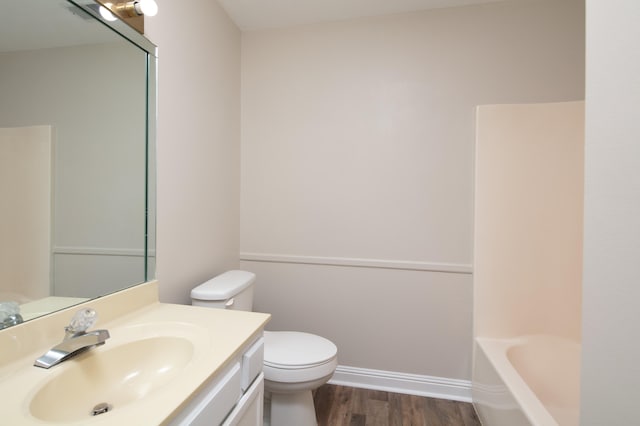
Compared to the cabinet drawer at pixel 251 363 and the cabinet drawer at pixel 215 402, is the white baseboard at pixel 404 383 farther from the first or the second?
the cabinet drawer at pixel 215 402

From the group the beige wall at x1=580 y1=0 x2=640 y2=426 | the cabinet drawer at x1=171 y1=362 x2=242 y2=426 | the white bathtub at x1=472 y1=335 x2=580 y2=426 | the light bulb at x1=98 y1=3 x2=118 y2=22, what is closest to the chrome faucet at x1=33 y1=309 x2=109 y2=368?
the cabinet drawer at x1=171 y1=362 x2=242 y2=426

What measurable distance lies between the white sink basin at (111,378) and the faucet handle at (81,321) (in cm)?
8

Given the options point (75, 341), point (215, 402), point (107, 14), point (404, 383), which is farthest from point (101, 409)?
point (404, 383)

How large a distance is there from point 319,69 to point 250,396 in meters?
1.92

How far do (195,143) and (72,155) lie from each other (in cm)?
65

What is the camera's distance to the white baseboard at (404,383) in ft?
5.92

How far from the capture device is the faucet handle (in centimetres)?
83

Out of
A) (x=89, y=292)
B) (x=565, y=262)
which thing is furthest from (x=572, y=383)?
(x=89, y=292)

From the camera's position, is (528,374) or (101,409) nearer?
Result: (101,409)

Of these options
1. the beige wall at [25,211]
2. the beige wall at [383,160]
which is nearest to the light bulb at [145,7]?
the beige wall at [25,211]

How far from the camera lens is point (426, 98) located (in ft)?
6.00

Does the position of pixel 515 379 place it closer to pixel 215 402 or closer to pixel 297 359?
pixel 297 359

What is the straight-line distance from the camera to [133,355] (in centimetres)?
91

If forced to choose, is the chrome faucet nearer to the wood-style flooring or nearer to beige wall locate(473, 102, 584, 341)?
the wood-style flooring
